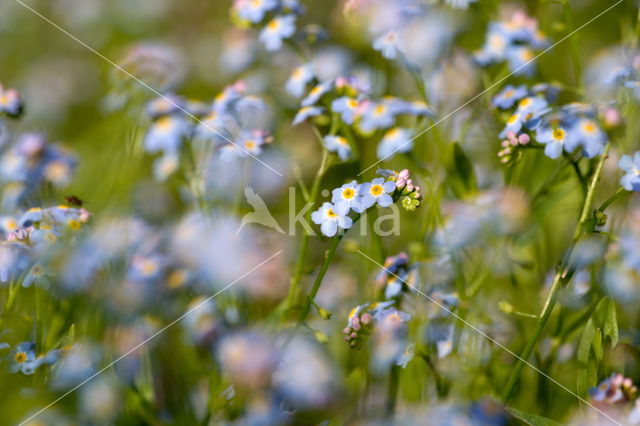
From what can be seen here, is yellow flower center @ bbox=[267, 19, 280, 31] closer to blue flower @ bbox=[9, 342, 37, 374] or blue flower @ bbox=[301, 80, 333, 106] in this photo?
blue flower @ bbox=[301, 80, 333, 106]

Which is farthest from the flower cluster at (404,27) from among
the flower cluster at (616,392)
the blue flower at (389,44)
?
the flower cluster at (616,392)

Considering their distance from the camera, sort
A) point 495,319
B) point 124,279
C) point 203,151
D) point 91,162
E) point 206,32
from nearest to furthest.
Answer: point 124,279
point 495,319
point 203,151
point 91,162
point 206,32

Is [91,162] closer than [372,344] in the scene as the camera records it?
No

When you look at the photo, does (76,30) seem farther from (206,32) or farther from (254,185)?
(254,185)

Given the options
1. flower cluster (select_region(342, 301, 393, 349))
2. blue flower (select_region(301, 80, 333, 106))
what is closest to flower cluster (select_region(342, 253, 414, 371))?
flower cluster (select_region(342, 301, 393, 349))

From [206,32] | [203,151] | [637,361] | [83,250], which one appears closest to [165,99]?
[203,151]

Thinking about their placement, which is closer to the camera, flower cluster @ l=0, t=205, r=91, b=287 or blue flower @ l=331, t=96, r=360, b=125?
flower cluster @ l=0, t=205, r=91, b=287
